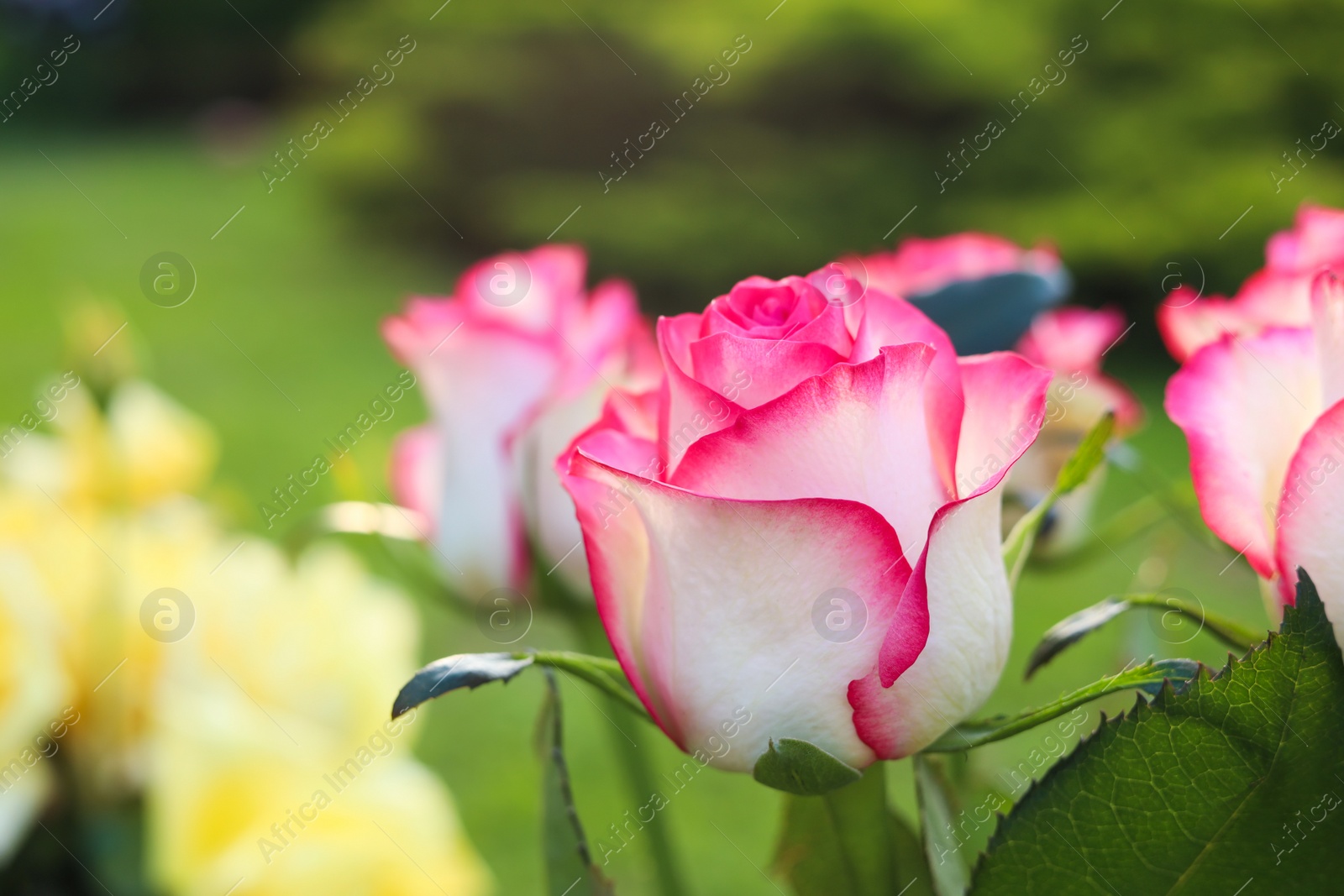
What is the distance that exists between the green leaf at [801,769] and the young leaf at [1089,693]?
21 mm

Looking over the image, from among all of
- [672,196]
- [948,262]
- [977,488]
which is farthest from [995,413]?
[672,196]

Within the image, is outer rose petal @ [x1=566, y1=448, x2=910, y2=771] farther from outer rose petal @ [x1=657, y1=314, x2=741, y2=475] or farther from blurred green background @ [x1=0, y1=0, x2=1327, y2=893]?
blurred green background @ [x1=0, y1=0, x2=1327, y2=893]

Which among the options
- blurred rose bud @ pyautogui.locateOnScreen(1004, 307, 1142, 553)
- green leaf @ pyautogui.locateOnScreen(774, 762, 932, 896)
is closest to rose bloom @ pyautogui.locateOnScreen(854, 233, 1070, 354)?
blurred rose bud @ pyautogui.locateOnScreen(1004, 307, 1142, 553)

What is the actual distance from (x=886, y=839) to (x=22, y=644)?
28 centimetres

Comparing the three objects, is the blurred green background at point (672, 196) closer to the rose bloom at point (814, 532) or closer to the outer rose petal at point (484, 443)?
the outer rose petal at point (484, 443)

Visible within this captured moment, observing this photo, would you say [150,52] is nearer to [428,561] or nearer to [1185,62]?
[1185,62]

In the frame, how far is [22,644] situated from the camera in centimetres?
37

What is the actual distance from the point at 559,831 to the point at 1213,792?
0.35 feet

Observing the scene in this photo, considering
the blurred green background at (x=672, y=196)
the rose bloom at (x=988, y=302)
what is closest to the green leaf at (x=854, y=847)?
the rose bloom at (x=988, y=302)

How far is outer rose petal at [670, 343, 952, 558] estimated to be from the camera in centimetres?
19

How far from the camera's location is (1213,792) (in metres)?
0.18

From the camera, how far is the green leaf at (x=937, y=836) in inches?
8.0

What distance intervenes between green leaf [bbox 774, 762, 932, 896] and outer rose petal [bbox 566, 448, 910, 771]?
0.02 meters

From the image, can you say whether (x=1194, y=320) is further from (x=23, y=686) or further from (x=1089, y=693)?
(x=23, y=686)
